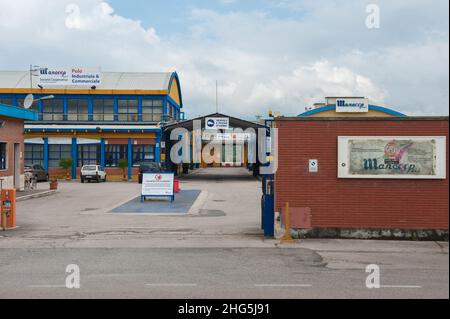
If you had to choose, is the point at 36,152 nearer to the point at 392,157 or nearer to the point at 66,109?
the point at 66,109

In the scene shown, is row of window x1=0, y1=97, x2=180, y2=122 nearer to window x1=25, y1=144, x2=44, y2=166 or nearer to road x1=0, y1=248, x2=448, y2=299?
window x1=25, y1=144, x2=44, y2=166

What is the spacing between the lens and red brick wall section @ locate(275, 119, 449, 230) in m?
14.1

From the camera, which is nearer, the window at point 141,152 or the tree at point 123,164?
the tree at point 123,164

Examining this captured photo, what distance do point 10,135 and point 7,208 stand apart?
49.8ft

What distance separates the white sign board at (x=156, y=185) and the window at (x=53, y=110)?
29683 mm

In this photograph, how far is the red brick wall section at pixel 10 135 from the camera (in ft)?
96.9

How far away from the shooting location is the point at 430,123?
14141mm

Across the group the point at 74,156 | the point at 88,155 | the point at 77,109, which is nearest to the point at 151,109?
the point at 77,109

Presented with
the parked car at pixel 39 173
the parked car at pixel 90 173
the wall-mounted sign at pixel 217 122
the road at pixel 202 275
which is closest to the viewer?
the road at pixel 202 275

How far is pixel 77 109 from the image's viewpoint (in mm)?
52281

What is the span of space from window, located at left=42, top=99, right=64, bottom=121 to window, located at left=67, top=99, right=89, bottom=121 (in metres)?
0.68

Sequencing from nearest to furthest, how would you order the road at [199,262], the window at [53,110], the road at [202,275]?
the road at [202,275] → the road at [199,262] → the window at [53,110]

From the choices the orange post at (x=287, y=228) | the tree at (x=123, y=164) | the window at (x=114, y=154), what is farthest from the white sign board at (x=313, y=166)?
the window at (x=114, y=154)

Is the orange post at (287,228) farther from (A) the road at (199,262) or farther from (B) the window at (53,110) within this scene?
(B) the window at (53,110)
